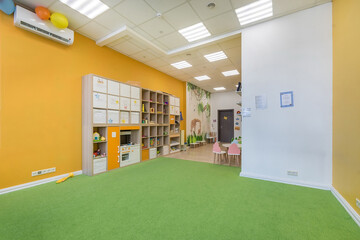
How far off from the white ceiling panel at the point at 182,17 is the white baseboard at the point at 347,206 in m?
3.96

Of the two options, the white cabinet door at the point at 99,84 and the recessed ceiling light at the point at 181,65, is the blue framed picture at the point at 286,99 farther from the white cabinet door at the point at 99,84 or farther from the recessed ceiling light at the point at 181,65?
the white cabinet door at the point at 99,84

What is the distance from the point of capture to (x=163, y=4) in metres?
2.93

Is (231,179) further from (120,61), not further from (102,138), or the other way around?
(120,61)

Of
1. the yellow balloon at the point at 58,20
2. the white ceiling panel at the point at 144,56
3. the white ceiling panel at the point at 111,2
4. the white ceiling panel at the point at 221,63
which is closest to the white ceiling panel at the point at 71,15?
the yellow balloon at the point at 58,20

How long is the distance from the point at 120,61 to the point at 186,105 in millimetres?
3913

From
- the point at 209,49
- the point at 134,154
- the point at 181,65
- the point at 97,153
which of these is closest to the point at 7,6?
the point at 97,153

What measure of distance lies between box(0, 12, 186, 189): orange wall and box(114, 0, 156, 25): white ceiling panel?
146 cm

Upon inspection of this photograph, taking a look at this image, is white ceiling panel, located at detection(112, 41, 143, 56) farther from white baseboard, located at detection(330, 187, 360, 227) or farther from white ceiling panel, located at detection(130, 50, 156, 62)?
white baseboard, located at detection(330, 187, 360, 227)

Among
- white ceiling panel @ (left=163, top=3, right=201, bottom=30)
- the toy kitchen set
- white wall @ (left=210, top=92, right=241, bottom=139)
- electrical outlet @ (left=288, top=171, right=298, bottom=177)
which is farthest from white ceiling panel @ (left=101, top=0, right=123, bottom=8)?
white wall @ (left=210, top=92, right=241, bottom=139)

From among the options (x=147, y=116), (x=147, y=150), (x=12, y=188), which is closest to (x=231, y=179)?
(x=147, y=150)

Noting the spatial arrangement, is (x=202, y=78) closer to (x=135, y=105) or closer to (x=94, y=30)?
(x=135, y=105)

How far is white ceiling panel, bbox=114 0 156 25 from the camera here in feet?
9.55

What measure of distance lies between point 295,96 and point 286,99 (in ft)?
0.50

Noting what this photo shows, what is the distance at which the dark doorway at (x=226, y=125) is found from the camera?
9922 millimetres
